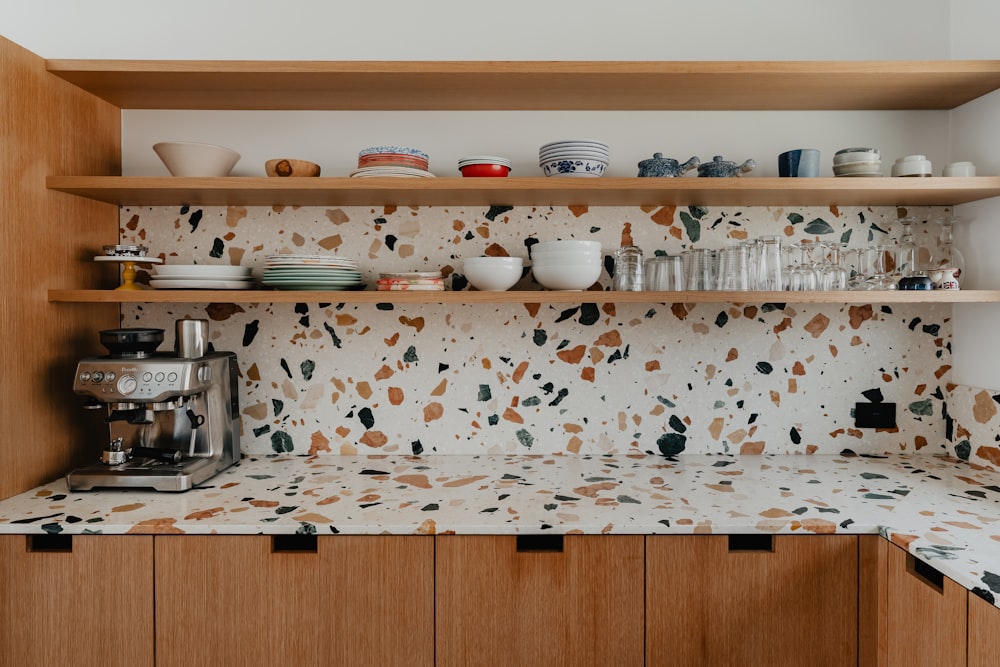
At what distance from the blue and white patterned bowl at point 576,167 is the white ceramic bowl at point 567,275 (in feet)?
0.91

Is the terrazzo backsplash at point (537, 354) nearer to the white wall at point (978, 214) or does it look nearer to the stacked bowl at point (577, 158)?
the white wall at point (978, 214)

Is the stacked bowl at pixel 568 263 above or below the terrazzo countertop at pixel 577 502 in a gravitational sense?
above

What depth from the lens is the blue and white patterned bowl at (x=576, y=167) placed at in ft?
5.97

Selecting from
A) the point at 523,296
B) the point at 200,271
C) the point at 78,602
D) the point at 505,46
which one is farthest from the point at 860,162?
the point at 78,602

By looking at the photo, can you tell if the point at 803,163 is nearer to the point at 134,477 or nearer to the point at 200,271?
the point at 200,271

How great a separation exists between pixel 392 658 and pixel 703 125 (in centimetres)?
193

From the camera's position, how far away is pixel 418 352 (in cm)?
211

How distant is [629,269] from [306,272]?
1.04m

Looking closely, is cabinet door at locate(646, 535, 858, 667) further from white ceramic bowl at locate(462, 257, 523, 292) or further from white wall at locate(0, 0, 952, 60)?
white wall at locate(0, 0, 952, 60)

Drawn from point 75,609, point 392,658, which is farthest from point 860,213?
point 75,609

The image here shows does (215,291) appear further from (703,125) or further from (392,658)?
(703,125)

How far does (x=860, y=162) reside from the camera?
1.84 m

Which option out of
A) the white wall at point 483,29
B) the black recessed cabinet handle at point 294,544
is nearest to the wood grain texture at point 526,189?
the white wall at point 483,29

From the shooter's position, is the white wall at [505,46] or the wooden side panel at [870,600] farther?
the white wall at [505,46]
